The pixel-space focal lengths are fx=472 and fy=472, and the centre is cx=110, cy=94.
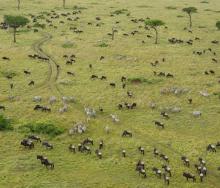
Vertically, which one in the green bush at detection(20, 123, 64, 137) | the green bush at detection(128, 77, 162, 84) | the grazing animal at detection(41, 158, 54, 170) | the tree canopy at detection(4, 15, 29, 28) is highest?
the tree canopy at detection(4, 15, 29, 28)

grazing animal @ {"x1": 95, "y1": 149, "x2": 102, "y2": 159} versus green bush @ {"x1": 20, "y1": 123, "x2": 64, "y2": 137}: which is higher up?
green bush @ {"x1": 20, "y1": 123, "x2": 64, "y2": 137}

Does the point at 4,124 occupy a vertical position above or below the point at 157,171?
above

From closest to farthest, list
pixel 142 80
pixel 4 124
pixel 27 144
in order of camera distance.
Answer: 1. pixel 27 144
2. pixel 4 124
3. pixel 142 80

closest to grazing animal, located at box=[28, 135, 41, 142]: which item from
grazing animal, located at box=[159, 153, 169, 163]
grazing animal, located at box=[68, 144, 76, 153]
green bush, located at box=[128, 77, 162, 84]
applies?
grazing animal, located at box=[68, 144, 76, 153]

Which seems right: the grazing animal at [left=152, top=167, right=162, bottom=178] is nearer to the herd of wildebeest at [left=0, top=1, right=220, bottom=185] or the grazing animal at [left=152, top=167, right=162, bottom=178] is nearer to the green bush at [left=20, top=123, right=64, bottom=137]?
the herd of wildebeest at [left=0, top=1, right=220, bottom=185]

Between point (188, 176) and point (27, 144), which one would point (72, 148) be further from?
point (188, 176)

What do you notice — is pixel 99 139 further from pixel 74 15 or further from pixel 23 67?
pixel 74 15

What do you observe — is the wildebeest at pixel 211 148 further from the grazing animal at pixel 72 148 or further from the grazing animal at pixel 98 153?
the grazing animal at pixel 72 148

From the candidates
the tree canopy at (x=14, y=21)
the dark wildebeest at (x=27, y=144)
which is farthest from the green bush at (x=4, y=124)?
the tree canopy at (x=14, y=21)

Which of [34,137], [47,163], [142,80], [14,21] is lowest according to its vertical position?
[47,163]

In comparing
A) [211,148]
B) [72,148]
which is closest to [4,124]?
[72,148]
